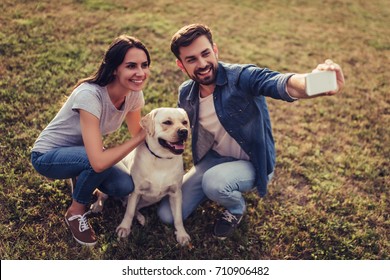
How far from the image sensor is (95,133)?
8.78 ft

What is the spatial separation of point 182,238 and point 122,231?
0.52 metres

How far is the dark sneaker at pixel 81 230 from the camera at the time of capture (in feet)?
9.72

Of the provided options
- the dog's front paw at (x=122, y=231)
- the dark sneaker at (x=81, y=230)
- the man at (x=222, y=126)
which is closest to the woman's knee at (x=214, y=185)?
the man at (x=222, y=126)

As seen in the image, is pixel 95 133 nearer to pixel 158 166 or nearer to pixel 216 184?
pixel 158 166

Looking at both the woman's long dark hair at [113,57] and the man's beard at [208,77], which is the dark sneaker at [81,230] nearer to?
the woman's long dark hair at [113,57]

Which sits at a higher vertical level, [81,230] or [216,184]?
[216,184]

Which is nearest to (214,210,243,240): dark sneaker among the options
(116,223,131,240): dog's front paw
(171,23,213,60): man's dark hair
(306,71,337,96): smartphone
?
(116,223,131,240): dog's front paw

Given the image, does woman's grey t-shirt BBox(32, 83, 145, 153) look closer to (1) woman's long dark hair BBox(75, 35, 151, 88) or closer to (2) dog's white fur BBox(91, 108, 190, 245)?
(1) woman's long dark hair BBox(75, 35, 151, 88)

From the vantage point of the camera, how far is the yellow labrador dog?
111 inches

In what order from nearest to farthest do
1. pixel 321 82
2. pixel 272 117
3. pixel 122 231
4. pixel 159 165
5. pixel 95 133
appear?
pixel 321 82
pixel 95 133
pixel 159 165
pixel 122 231
pixel 272 117

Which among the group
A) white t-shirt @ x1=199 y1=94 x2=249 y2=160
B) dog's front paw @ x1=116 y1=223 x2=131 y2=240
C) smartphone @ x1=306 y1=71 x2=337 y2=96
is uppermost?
smartphone @ x1=306 y1=71 x2=337 y2=96

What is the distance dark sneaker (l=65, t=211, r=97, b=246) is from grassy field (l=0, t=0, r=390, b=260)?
0.24ft

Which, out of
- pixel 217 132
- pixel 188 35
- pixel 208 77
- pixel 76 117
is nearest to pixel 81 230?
pixel 76 117
